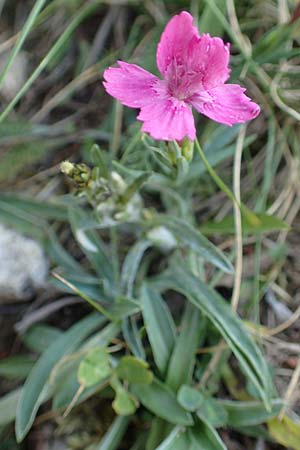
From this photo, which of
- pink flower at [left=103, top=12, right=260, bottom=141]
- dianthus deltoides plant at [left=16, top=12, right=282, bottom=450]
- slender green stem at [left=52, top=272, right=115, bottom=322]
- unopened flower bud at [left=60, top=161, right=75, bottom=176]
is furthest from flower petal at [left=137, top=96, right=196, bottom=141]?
slender green stem at [left=52, top=272, right=115, bottom=322]

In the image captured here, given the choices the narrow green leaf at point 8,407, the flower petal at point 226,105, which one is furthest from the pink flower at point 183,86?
the narrow green leaf at point 8,407

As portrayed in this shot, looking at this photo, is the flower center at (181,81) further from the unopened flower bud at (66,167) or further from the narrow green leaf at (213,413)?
the narrow green leaf at (213,413)

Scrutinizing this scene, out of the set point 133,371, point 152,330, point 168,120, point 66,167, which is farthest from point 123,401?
point 168,120

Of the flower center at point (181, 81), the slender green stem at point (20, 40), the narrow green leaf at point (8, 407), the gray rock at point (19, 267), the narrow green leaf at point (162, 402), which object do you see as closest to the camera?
the flower center at point (181, 81)

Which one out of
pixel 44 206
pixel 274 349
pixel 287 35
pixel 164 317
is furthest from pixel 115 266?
pixel 287 35

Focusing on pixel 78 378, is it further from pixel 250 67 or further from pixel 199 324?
pixel 250 67

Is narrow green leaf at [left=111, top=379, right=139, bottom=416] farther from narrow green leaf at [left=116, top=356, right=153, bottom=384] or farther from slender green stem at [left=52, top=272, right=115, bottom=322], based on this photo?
slender green stem at [left=52, top=272, right=115, bottom=322]

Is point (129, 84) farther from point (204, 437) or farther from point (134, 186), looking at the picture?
point (204, 437)
